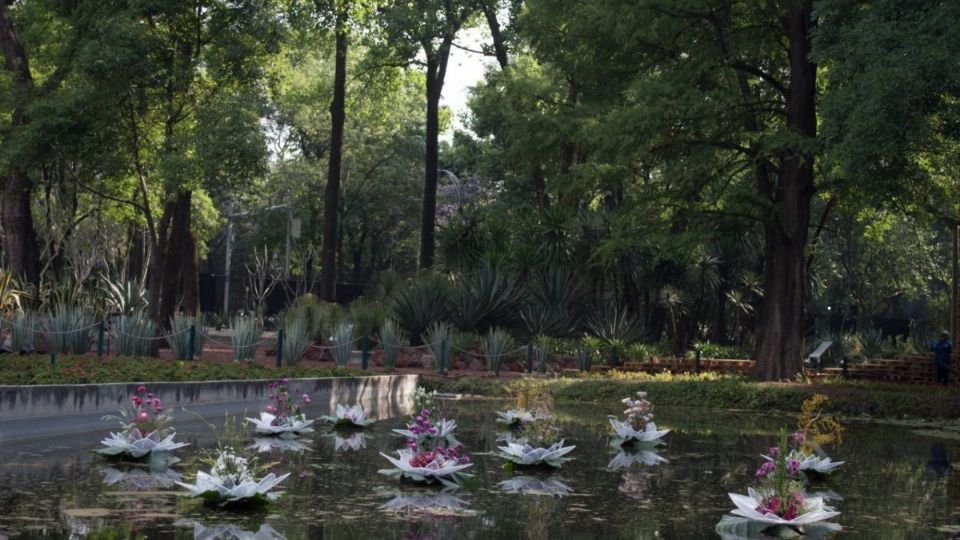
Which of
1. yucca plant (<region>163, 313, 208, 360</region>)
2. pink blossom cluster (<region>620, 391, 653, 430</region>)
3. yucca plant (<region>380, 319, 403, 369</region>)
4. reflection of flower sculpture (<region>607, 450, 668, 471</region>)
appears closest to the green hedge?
yucca plant (<region>380, 319, 403, 369</region>)

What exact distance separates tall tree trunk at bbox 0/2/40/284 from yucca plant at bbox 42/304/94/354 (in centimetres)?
708

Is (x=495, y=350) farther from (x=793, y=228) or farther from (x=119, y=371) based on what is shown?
(x=119, y=371)

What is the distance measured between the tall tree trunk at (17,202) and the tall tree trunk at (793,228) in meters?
19.2

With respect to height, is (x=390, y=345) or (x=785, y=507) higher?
(x=390, y=345)

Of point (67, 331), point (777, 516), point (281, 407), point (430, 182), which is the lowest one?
point (777, 516)

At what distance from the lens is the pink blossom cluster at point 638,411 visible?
16500 mm

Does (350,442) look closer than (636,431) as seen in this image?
Yes

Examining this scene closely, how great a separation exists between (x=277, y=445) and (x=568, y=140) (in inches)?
889

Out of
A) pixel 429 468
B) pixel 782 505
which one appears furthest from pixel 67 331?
pixel 782 505

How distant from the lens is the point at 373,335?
3525 cm

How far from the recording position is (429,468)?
12141mm

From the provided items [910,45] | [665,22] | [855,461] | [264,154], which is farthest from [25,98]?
[855,461]

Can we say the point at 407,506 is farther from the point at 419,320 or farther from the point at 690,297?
the point at 690,297

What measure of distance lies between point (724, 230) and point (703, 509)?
1940cm
